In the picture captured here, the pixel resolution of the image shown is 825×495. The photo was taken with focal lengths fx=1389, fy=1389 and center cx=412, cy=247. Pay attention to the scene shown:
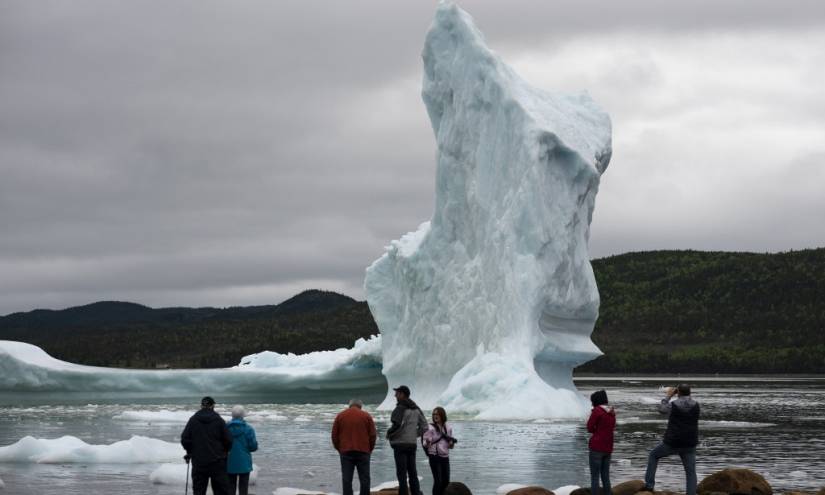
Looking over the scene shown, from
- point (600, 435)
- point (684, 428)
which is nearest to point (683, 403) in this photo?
point (684, 428)

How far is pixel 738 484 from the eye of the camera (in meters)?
18.2

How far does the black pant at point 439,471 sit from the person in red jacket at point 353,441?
1139 millimetres

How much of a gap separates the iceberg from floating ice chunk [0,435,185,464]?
2244 cm

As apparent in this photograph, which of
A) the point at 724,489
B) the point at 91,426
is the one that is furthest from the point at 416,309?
the point at 724,489

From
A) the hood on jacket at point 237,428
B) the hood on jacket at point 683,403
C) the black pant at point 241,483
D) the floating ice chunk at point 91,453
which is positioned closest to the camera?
the hood on jacket at point 237,428

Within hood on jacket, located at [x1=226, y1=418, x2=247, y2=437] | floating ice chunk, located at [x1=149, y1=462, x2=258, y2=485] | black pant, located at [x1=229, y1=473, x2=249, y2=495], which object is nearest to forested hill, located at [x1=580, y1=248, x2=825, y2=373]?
floating ice chunk, located at [x1=149, y1=462, x2=258, y2=485]

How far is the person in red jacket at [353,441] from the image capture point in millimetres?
16422

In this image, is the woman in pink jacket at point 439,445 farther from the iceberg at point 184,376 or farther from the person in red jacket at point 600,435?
Answer: the iceberg at point 184,376

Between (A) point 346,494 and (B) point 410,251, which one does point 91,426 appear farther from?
(A) point 346,494

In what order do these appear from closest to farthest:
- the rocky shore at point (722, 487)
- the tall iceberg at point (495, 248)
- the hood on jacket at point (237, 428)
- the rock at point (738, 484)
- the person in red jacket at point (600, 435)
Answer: the hood on jacket at point (237, 428) → the person in red jacket at point (600, 435) → the rocky shore at point (722, 487) → the rock at point (738, 484) → the tall iceberg at point (495, 248)

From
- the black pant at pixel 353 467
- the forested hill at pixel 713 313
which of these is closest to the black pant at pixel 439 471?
the black pant at pixel 353 467

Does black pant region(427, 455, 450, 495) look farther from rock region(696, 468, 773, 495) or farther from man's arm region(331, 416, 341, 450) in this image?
rock region(696, 468, 773, 495)

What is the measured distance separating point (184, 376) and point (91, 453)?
24.3 m

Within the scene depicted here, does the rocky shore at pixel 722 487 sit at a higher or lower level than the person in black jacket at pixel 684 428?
lower
